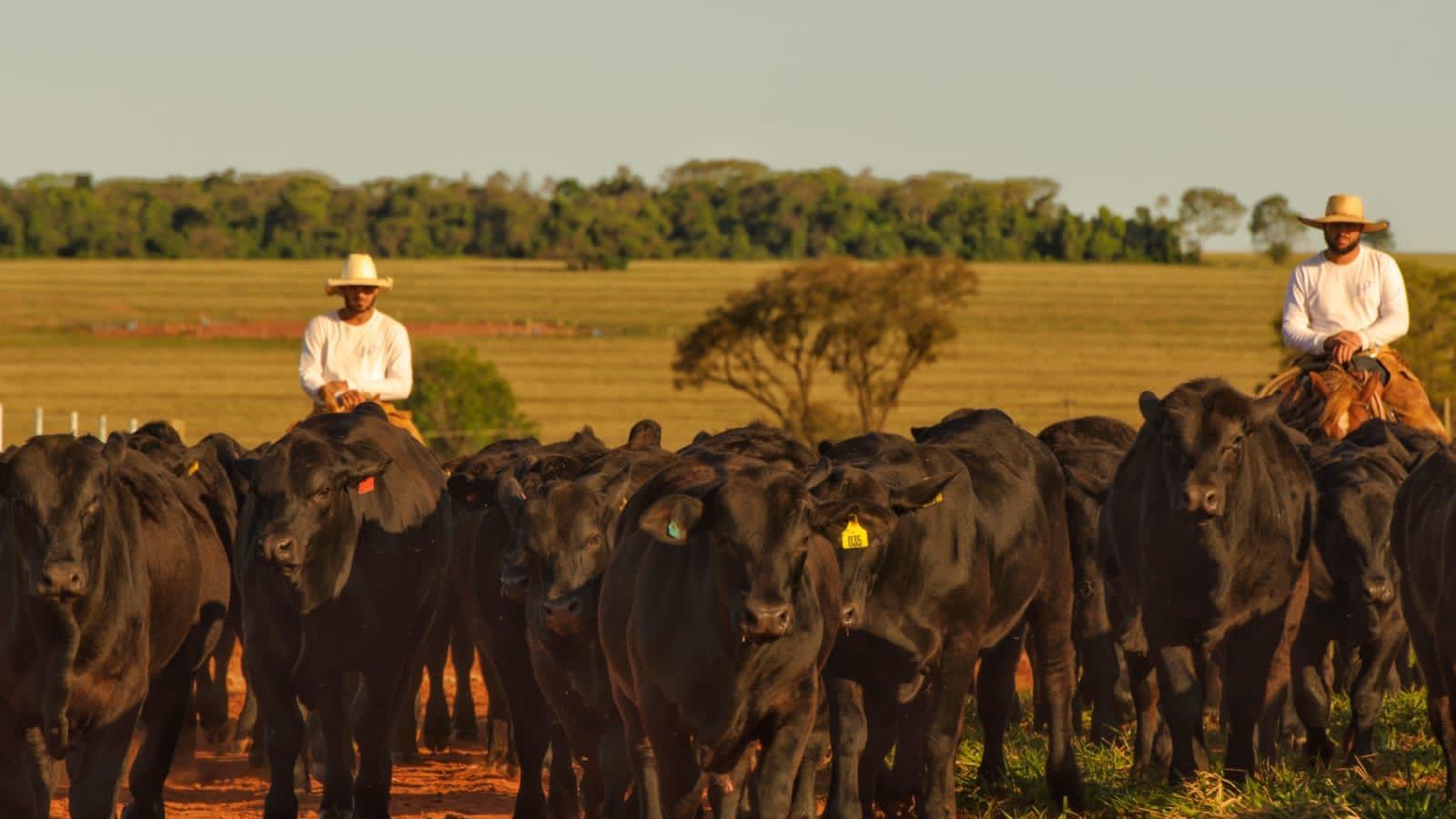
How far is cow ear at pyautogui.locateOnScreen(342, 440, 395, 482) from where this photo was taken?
10453 millimetres

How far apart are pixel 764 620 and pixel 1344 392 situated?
7.42 meters

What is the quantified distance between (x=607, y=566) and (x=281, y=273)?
9685 centimetres

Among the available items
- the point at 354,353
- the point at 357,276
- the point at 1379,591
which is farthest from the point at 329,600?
the point at 1379,591

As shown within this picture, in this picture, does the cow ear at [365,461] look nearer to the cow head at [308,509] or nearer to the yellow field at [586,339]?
the cow head at [308,509]

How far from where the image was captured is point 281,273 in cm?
10356

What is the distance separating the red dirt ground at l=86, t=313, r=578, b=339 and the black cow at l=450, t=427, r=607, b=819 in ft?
244

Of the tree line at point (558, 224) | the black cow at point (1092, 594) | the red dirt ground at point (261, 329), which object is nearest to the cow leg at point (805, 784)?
the black cow at point (1092, 594)

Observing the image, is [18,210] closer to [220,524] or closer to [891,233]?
[891,233]

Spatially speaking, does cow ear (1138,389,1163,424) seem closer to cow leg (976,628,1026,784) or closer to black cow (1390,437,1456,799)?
black cow (1390,437,1456,799)

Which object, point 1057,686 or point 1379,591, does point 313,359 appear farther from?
point 1379,591

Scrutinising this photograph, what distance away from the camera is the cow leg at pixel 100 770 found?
8977 millimetres

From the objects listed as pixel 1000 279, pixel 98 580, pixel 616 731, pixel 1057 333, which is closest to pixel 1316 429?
pixel 616 731

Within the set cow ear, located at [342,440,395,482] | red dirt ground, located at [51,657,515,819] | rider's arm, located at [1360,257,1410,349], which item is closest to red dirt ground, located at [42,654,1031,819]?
red dirt ground, located at [51,657,515,819]

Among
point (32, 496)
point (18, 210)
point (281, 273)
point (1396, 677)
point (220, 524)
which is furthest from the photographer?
point (18, 210)
